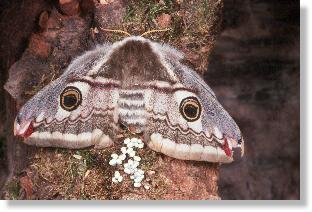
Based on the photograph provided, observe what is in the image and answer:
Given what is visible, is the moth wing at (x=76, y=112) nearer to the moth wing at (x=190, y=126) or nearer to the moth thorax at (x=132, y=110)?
the moth thorax at (x=132, y=110)

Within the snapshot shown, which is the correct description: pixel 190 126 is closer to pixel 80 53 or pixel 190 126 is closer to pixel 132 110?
pixel 132 110

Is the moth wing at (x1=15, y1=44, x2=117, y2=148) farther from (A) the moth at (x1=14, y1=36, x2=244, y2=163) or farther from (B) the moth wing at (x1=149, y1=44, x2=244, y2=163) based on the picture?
(B) the moth wing at (x1=149, y1=44, x2=244, y2=163)

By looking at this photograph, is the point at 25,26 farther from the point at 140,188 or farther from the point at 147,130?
the point at 140,188

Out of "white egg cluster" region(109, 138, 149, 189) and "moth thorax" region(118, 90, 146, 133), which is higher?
"moth thorax" region(118, 90, 146, 133)

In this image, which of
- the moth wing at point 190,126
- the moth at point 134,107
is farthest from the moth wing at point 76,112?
the moth wing at point 190,126

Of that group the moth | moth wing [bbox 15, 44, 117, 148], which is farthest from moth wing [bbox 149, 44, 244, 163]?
moth wing [bbox 15, 44, 117, 148]

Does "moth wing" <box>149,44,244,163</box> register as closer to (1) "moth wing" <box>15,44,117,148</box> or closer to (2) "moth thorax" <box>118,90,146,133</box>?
(2) "moth thorax" <box>118,90,146,133</box>

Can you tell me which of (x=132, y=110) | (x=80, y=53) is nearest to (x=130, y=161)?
(x=132, y=110)
